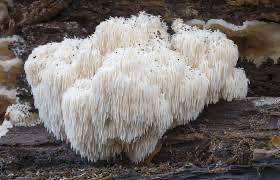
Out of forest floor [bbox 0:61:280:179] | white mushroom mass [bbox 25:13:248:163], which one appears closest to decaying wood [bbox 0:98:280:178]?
forest floor [bbox 0:61:280:179]

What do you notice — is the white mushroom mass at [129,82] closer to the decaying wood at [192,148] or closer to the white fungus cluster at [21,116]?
the decaying wood at [192,148]

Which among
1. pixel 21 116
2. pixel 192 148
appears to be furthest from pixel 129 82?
pixel 21 116

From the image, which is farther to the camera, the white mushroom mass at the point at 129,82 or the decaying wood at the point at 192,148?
the white mushroom mass at the point at 129,82

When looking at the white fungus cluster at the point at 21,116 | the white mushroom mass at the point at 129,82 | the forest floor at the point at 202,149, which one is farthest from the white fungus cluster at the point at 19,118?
the white mushroom mass at the point at 129,82

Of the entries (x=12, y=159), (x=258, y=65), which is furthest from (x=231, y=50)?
(x=12, y=159)

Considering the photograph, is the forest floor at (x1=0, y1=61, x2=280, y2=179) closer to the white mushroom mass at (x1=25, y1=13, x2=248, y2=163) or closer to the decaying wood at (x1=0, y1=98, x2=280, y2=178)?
the decaying wood at (x1=0, y1=98, x2=280, y2=178)
